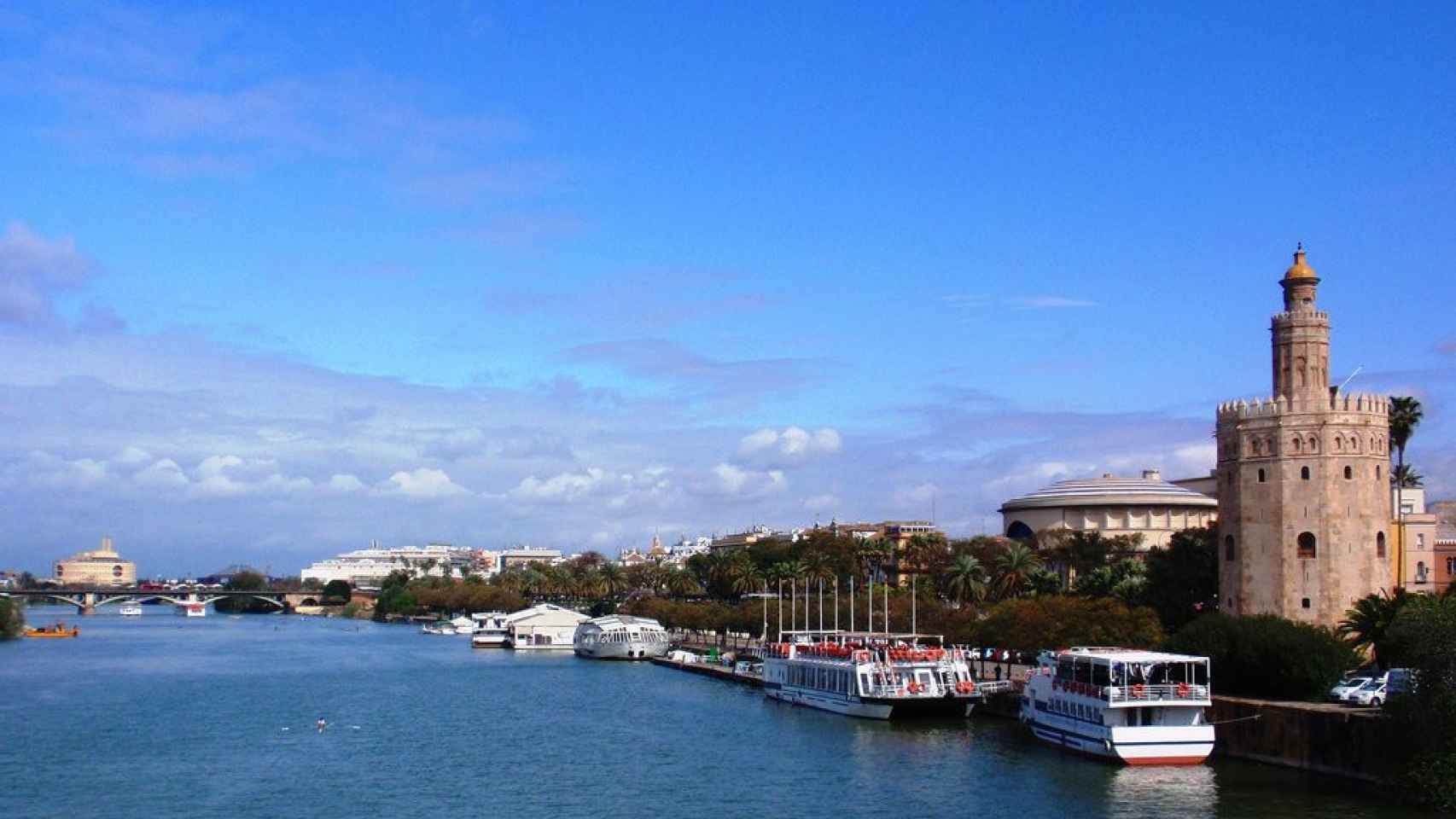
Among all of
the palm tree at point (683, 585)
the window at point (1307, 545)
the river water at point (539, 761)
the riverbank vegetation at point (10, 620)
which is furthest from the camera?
the palm tree at point (683, 585)

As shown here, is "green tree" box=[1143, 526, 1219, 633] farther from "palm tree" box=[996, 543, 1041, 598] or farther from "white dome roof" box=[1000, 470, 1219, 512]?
"white dome roof" box=[1000, 470, 1219, 512]

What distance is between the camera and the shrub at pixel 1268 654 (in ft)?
184

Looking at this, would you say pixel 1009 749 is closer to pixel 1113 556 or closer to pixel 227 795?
pixel 227 795

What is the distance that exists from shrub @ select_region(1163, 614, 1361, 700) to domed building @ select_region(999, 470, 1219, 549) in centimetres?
6518

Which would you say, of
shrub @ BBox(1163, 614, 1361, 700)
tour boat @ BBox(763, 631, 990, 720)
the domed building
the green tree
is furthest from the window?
the domed building

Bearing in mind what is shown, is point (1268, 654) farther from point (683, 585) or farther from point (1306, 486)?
point (683, 585)

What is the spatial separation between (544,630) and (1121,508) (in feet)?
179

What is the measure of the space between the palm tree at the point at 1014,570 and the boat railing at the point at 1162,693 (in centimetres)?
5123

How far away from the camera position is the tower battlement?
69938mm

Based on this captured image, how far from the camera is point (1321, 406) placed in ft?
230

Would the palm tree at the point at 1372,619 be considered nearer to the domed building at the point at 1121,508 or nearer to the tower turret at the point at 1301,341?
the tower turret at the point at 1301,341

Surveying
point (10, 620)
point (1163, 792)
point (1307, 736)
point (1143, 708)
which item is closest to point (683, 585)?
point (10, 620)

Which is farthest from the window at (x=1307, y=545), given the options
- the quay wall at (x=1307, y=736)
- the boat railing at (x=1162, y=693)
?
the boat railing at (x=1162, y=693)

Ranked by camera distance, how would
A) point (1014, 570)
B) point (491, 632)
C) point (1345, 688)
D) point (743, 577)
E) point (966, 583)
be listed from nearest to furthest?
1. point (1345, 688)
2. point (1014, 570)
3. point (966, 583)
4. point (743, 577)
5. point (491, 632)
